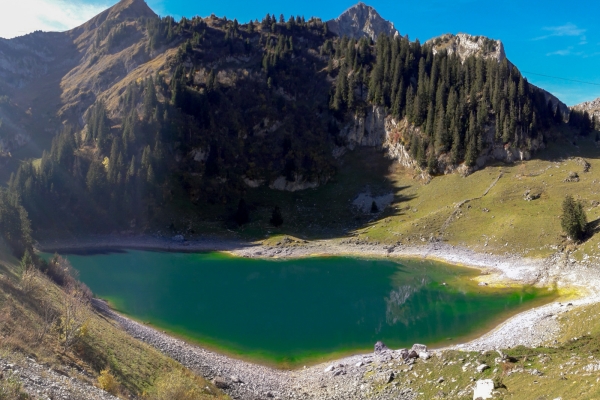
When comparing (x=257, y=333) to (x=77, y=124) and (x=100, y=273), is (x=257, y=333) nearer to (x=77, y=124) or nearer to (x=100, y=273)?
(x=100, y=273)

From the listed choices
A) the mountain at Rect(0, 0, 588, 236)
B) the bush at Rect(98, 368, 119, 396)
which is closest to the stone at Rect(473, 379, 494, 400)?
the bush at Rect(98, 368, 119, 396)

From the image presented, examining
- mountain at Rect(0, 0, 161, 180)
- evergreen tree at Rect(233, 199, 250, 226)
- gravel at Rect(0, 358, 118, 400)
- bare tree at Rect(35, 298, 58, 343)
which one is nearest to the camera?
gravel at Rect(0, 358, 118, 400)

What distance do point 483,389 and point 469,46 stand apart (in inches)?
5640

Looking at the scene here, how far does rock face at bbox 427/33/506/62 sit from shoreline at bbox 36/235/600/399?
8298 centimetres

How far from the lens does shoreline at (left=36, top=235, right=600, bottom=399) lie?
32281mm

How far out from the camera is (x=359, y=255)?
258ft

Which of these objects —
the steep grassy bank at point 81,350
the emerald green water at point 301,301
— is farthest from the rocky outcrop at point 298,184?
the steep grassy bank at point 81,350

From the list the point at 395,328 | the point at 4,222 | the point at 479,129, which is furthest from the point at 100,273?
the point at 479,129

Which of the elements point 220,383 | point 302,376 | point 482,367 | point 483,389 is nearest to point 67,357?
point 220,383

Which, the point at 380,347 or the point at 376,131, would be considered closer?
the point at 380,347

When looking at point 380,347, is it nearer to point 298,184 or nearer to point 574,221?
point 574,221

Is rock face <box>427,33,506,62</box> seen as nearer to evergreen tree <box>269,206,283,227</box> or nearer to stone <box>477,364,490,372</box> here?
evergreen tree <box>269,206,283,227</box>

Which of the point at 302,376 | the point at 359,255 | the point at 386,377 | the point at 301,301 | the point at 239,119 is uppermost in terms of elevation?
the point at 239,119

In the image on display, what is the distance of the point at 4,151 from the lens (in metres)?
126
